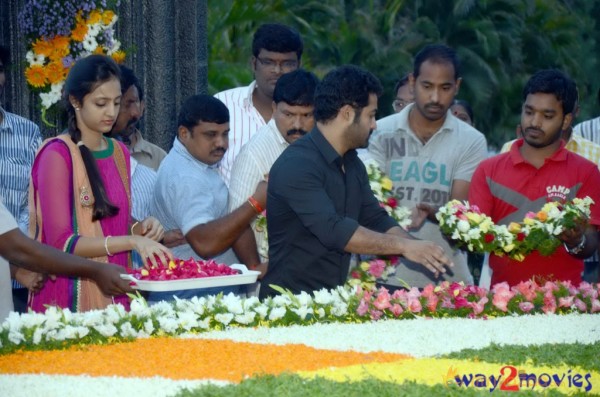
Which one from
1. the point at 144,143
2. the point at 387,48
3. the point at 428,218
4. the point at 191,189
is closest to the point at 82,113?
the point at 191,189

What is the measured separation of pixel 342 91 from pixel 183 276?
1.30 metres

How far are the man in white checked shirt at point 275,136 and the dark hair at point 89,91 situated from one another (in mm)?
951

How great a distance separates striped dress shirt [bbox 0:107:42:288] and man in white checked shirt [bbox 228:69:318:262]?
1265mm

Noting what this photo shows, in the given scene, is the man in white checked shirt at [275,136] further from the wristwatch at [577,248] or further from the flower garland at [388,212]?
the wristwatch at [577,248]

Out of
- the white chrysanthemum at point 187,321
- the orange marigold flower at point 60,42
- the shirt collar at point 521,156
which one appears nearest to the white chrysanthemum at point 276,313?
the white chrysanthemum at point 187,321

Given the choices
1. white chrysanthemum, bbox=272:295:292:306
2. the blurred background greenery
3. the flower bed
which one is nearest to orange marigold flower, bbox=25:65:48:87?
the flower bed

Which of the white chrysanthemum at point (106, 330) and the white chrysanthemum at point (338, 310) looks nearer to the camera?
the white chrysanthemum at point (106, 330)

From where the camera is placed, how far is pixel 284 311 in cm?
523

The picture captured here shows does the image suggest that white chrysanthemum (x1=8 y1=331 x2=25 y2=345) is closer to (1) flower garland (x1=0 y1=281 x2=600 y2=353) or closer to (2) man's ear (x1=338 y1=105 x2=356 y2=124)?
(1) flower garland (x1=0 y1=281 x2=600 y2=353)

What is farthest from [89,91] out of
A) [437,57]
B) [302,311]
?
[437,57]

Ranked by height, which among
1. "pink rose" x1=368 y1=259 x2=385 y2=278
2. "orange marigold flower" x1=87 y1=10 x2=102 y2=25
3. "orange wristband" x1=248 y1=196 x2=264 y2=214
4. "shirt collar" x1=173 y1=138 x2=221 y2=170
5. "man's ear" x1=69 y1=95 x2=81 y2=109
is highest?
"orange marigold flower" x1=87 y1=10 x2=102 y2=25

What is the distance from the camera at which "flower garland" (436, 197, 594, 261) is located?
19.7 feet

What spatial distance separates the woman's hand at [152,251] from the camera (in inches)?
207

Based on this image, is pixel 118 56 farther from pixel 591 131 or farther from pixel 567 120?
pixel 591 131
